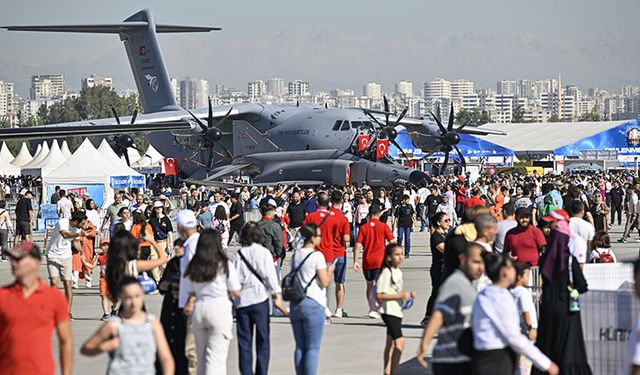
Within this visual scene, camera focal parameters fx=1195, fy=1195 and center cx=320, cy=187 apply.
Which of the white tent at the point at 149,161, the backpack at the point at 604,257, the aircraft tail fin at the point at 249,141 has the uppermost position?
the white tent at the point at 149,161

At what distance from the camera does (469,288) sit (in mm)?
7270

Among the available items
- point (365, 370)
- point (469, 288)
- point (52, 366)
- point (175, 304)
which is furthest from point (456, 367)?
point (365, 370)

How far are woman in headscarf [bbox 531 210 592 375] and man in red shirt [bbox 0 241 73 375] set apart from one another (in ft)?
11.9

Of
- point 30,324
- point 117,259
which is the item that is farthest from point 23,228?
point 30,324

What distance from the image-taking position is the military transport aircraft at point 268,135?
1566 inches

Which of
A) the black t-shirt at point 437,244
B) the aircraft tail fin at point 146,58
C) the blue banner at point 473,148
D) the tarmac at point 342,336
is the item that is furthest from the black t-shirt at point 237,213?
the blue banner at point 473,148

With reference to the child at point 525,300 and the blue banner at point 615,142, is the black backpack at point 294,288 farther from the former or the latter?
the blue banner at point 615,142

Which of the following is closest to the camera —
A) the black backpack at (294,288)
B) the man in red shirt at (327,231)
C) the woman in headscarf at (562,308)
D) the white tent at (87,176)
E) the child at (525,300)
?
the woman in headscarf at (562,308)

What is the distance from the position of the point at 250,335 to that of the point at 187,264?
92cm

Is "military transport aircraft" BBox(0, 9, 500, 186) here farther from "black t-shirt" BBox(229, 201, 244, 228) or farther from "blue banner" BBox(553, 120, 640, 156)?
"black t-shirt" BBox(229, 201, 244, 228)

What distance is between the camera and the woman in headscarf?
28.3ft

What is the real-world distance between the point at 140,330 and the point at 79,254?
10.8 m

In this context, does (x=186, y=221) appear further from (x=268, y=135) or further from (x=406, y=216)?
(x=268, y=135)

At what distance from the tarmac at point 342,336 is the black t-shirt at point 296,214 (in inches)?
176
